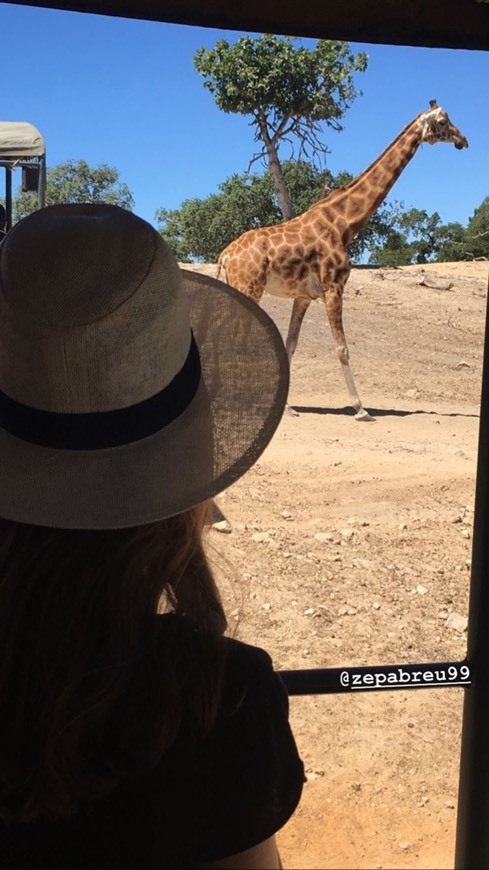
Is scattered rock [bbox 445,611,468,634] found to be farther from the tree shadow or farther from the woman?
the tree shadow

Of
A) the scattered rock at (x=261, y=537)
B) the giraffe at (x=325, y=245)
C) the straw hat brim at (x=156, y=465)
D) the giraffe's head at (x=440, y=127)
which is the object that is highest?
the giraffe's head at (x=440, y=127)

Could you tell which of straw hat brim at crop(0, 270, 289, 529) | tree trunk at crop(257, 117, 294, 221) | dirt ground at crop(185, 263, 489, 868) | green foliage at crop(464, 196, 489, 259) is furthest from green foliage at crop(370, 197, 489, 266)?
straw hat brim at crop(0, 270, 289, 529)

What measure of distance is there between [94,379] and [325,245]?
20.9 feet

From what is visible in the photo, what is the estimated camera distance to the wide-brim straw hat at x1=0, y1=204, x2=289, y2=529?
28.7 inches

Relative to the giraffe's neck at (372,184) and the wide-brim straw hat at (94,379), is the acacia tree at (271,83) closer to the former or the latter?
the giraffe's neck at (372,184)

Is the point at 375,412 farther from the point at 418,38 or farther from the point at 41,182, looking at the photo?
the point at 418,38

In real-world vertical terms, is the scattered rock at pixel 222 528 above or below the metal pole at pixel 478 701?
below

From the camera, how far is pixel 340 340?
665cm

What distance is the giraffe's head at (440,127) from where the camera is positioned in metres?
7.04

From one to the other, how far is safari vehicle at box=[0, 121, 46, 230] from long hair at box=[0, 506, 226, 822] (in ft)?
17.9

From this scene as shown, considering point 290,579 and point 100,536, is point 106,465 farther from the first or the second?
point 290,579

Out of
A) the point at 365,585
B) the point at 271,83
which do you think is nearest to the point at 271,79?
the point at 271,83

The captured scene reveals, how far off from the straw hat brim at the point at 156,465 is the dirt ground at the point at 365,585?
5.2 inches

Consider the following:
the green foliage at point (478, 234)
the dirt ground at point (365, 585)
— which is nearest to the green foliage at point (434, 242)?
the green foliage at point (478, 234)
